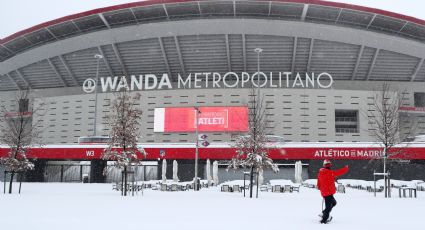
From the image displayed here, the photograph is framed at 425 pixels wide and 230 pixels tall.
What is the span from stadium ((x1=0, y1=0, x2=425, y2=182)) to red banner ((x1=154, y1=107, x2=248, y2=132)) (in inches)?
7.9

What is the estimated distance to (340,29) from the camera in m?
38.2

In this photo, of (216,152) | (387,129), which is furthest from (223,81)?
(387,129)

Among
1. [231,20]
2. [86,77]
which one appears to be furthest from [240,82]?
[86,77]

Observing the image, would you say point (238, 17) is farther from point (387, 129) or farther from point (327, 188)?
point (327, 188)

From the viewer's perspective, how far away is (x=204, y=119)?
42188 millimetres

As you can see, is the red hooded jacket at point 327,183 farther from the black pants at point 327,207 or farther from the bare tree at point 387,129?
the bare tree at point 387,129

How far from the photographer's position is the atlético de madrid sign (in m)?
42.2

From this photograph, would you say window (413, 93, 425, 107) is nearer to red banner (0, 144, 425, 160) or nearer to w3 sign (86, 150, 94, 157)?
red banner (0, 144, 425, 160)

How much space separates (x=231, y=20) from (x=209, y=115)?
9.96 metres

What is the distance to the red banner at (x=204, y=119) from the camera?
41.5 metres

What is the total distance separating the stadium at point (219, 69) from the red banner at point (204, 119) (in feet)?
0.66

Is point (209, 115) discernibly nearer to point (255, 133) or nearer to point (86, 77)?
point (86, 77)

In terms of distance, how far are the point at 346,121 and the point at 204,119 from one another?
50.0ft

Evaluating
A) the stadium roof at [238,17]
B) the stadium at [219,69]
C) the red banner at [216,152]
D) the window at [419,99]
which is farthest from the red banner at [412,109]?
the red banner at [216,152]
